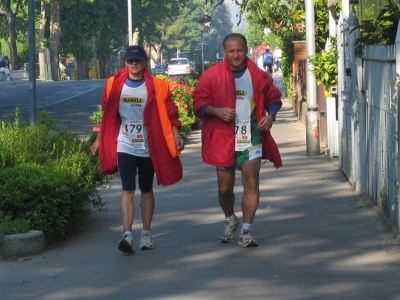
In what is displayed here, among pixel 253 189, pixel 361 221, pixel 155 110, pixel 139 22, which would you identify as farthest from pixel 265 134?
pixel 139 22

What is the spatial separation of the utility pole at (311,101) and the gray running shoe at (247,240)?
667 centimetres

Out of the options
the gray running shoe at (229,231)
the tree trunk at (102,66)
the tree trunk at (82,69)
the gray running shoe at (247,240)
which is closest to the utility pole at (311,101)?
the gray running shoe at (229,231)

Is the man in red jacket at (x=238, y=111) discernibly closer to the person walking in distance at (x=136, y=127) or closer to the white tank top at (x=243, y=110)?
the white tank top at (x=243, y=110)

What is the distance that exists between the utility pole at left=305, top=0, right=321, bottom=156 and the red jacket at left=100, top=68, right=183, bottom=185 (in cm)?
685

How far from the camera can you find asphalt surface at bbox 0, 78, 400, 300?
660cm

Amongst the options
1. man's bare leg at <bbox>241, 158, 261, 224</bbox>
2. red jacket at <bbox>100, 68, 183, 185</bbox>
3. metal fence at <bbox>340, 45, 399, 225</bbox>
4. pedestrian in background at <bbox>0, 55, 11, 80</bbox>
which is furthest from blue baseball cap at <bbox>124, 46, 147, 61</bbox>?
pedestrian in background at <bbox>0, 55, 11, 80</bbox>

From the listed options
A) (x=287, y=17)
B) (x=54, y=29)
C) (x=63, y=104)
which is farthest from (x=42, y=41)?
(x=287, y=17)

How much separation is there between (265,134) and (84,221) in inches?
98.5

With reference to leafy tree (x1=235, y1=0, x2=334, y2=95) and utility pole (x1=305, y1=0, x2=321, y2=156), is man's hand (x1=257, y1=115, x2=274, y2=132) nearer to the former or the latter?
utility pole (x1=305, y1=0, x2=321, y2=156)

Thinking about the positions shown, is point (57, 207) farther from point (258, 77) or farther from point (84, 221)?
point (258, 77)

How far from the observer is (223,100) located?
25.6 feet

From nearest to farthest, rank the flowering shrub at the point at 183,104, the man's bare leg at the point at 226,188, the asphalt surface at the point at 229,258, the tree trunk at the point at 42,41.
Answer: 1. the asphalt surface at the point at 229,258
2. the man's bare leg at the point at 226,188
3. the flowering shrub at the point at 183,104
4. the tree trunk at the point at 42,41

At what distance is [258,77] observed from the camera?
788 cm

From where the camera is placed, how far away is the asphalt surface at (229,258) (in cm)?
660
